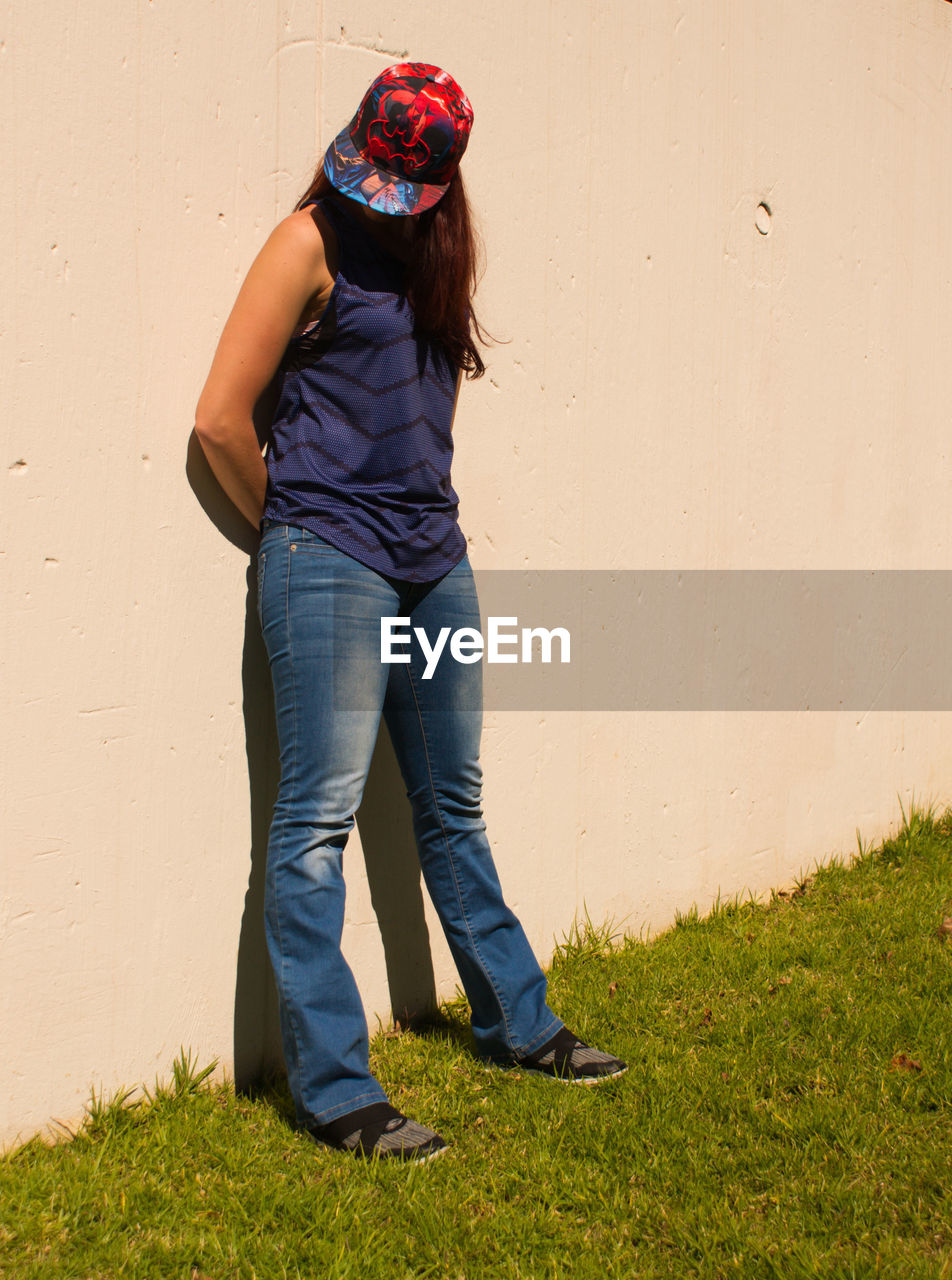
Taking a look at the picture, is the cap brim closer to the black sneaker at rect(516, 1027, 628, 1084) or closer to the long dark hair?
the long dark hair

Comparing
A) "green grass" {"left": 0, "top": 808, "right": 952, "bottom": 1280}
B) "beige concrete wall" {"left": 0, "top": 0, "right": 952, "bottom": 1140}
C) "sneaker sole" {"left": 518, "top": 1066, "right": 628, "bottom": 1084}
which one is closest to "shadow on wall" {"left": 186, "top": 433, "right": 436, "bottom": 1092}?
"beige concrete wall" {"left": 0, "top": 0, "right": 952, "bottom": 1140}

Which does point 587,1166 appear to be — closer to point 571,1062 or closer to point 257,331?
point 571,1062

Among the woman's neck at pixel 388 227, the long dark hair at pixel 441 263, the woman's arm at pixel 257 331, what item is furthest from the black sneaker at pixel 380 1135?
the woman's neck at pixel 388 227

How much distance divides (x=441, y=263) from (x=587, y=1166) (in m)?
1.93

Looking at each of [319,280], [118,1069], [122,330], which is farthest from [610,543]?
[118,1069]

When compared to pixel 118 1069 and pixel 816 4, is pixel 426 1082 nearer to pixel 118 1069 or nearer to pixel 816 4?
pixel 118 1069

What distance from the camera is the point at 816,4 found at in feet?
13.1

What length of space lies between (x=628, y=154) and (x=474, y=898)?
2205 mm

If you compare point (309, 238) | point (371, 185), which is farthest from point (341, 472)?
point (371, 185)

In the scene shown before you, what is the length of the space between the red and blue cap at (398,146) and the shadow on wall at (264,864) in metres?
0.65

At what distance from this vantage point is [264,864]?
2.73m

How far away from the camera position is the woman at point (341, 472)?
238cm

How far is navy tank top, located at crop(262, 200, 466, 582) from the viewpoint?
2451 millimetres

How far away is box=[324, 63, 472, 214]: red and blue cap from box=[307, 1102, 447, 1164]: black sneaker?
1.88m
